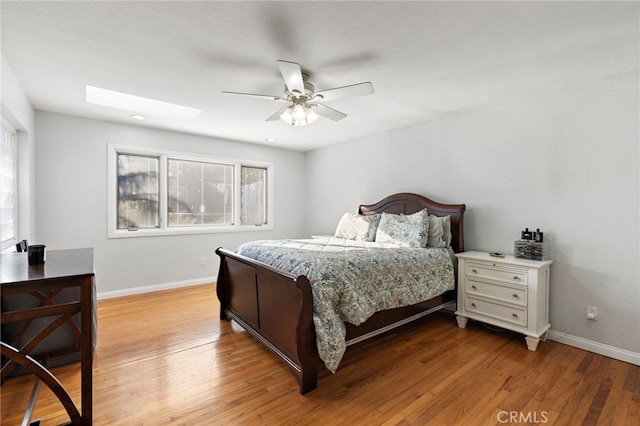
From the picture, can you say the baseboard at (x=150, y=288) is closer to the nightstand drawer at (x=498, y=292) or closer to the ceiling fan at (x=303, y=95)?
the ceiling fan at (x=303, y=95)

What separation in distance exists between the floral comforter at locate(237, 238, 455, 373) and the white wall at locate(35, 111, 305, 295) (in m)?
1.95

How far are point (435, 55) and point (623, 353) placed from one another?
2.89m

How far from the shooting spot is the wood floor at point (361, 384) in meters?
1.75

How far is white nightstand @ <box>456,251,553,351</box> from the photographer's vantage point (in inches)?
101

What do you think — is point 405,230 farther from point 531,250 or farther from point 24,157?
point 24,157

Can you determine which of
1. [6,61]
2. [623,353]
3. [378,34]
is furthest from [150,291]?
[623,353]

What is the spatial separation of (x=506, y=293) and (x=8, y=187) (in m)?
4.91

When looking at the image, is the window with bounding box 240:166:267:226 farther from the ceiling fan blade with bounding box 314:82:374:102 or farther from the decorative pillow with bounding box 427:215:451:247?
the decorative pillow with bounding box 427:215:451:247

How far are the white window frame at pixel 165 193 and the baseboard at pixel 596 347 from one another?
4.34 m

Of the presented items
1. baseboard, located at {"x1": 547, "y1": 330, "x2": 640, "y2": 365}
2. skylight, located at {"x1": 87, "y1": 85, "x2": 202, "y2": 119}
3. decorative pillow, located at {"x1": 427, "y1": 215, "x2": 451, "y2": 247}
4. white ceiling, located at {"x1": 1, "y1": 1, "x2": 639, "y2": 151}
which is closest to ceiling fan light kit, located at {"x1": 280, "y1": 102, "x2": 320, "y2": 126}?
white ceiling, located at {"x1": 1, "y1": 1, "x2": 639, "y2": 151}

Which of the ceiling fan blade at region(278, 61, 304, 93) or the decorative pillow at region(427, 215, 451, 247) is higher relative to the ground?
the ceiling fan blade at region(278, 61, 304, 93)

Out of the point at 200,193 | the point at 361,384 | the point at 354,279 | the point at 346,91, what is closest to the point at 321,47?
the point at 346,91

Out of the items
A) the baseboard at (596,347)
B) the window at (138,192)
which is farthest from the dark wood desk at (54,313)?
the baseboard at (596,347)

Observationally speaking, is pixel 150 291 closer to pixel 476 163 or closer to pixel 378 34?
pixel 378 34
